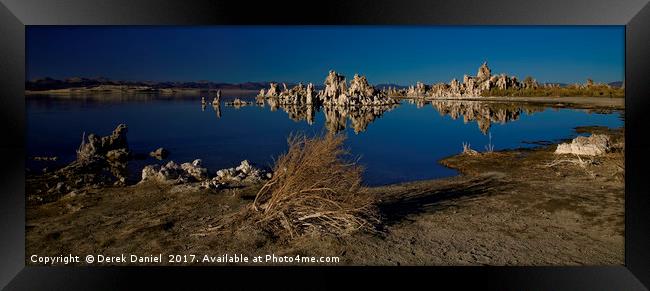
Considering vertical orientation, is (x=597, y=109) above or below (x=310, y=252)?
above

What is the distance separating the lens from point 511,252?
5.69 m

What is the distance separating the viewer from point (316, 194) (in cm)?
615

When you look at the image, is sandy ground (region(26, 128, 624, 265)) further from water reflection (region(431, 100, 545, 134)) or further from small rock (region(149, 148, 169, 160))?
water reflection (region(431, 100, 545, 134))

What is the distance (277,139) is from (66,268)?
6.20 m

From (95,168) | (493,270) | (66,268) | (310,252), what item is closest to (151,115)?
(95,168)

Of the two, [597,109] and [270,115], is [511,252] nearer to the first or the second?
[597,109]

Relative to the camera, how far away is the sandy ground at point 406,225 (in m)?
5.66

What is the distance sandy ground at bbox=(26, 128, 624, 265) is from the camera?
5.66m

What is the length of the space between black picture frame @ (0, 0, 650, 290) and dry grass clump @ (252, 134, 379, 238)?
2.35 feet

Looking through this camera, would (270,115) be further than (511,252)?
Yes
